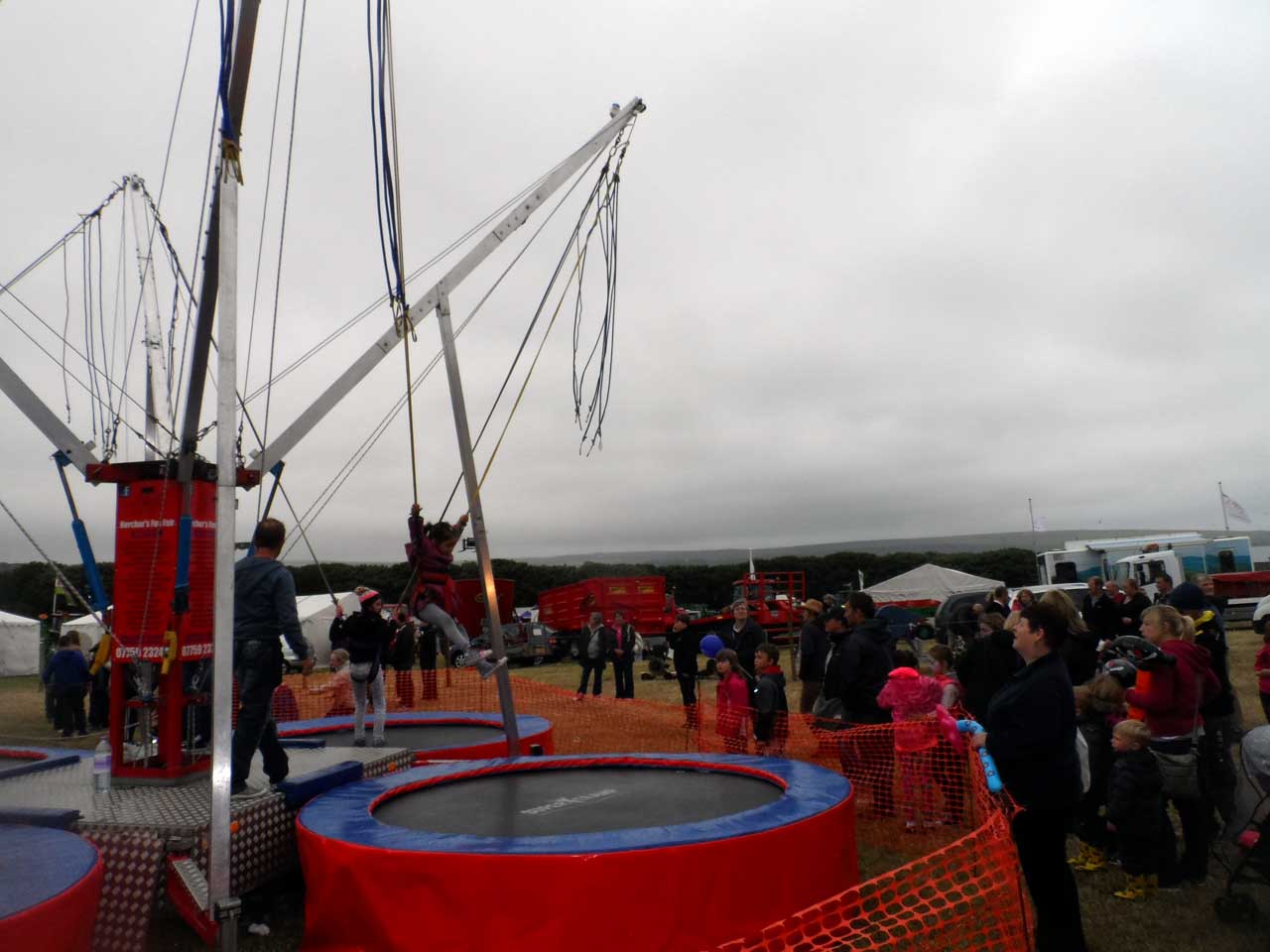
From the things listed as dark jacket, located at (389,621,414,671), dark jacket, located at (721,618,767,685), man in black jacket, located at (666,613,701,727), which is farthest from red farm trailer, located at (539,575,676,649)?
dark jacket, located at (721,618,767,685)

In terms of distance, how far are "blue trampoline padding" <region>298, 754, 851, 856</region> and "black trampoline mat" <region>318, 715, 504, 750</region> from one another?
66.3 inches

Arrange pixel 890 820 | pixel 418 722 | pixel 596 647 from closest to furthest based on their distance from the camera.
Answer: pixel 890 820 < pixel 418 722 < pixel 596 647

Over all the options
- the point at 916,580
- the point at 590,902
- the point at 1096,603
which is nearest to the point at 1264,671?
the point at 1096,603

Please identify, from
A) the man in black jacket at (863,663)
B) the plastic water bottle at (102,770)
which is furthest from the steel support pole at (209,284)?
the man in black jacket at (863,663)

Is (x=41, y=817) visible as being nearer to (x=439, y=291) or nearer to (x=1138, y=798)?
(x=439, y=291)

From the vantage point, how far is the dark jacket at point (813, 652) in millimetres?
6902

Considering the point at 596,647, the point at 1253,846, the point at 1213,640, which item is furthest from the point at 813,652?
the point at 596,647

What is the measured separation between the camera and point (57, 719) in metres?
10.9

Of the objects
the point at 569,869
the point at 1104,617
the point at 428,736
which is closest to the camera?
the point at 569,869

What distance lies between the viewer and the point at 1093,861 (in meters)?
4.34

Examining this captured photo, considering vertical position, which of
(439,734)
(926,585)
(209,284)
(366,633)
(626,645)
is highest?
(209,284)

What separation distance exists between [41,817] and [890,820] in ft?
14.6

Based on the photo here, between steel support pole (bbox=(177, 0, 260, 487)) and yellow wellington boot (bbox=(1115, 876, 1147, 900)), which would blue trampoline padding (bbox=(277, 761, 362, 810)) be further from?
yellow wellington boot (bbox=(1115, 876, 1147, 900))

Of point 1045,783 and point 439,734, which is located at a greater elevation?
point 1045,783
